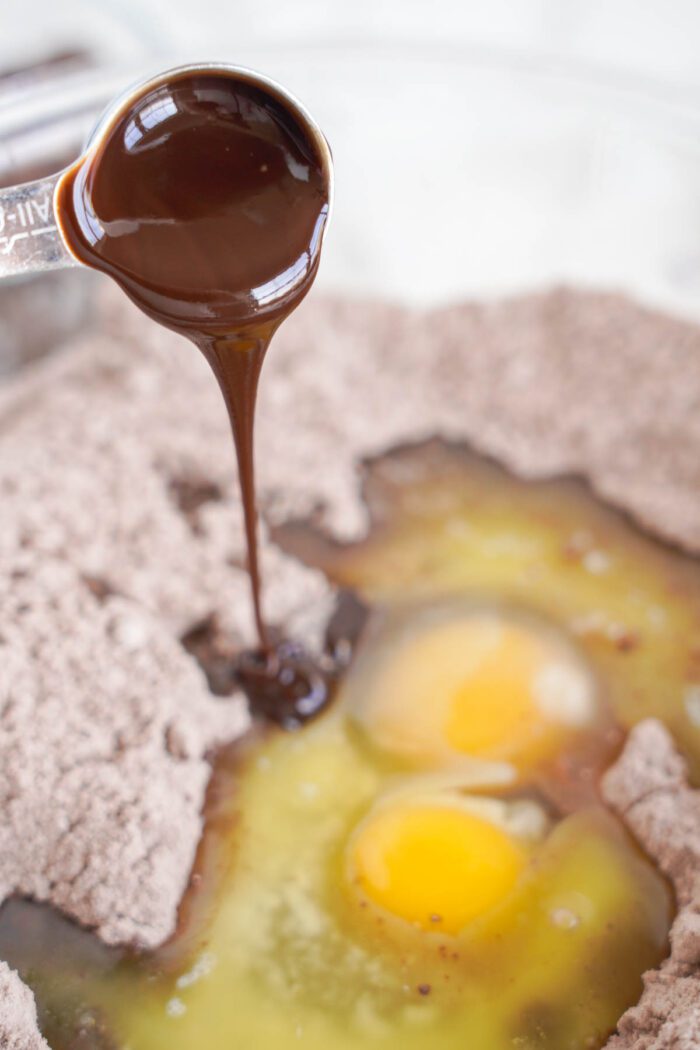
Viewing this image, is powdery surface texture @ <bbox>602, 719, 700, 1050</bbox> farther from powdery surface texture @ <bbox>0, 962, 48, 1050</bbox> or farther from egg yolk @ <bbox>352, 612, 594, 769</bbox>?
powdery surface texture @ <bbox>0, 962, 48, 1050</bbox>

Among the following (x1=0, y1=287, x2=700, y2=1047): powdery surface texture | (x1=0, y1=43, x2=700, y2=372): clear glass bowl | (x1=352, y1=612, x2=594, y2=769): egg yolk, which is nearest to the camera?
(x1=0, y1=287, x2=700, y2=1047): powdery surface texture

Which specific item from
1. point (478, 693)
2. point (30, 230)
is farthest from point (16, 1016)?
point (30, 230)

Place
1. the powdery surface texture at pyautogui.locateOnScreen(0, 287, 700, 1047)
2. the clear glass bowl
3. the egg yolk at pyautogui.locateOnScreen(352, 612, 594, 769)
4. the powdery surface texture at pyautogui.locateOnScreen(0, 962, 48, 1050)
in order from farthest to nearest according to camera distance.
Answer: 1. the clear glass bowl
2. the egg yolk at pyautogui.locateOnScreen(352, 612, 594, 769)
3. the powdery surface texture at pyautogui.locateOnScreen(0, 287, 700, 1047)
4. the powdery surface texture at pyautogui.locateOnScreen(0, 962, 48, 1050)

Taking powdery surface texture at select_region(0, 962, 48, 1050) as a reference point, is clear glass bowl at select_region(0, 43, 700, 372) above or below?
above

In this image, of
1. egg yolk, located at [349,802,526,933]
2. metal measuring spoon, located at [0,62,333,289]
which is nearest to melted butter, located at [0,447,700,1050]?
egg yolk, located at [349,802,526,933]

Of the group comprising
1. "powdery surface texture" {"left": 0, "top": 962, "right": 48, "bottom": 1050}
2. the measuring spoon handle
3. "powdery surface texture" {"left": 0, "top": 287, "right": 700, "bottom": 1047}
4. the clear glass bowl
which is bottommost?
"powdery surface texture" {"left": 0, "top": 962, "right": 48, "bottom": 1050}

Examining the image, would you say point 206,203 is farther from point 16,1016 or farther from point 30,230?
point 16,1016
